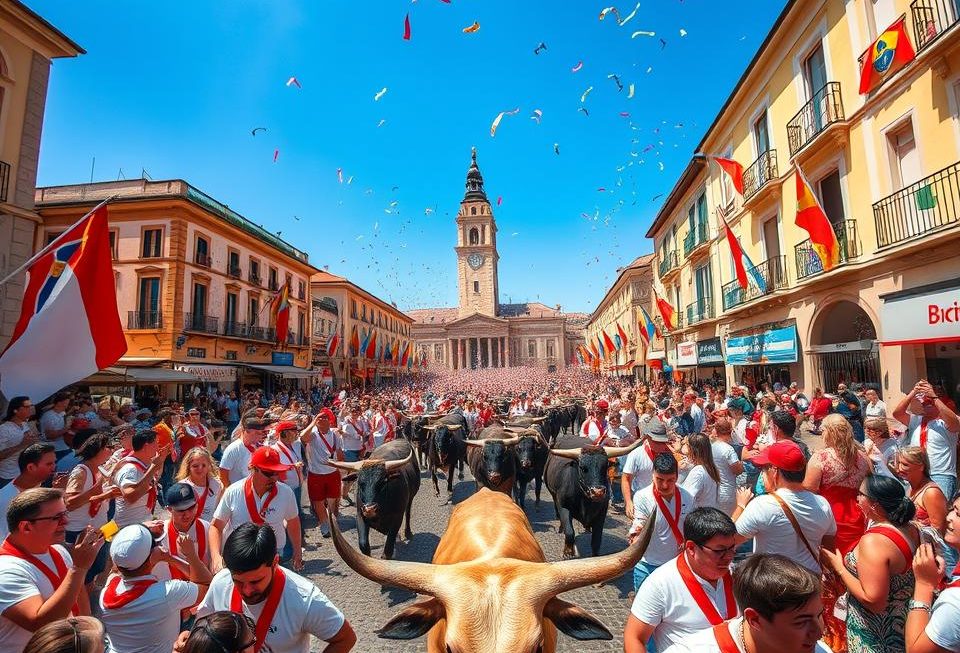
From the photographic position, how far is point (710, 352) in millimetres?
20328

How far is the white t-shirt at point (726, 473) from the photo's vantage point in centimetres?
464

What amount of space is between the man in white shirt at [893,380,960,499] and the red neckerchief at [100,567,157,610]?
727 centimetres

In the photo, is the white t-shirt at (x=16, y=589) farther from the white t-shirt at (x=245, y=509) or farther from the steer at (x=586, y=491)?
the steer at (x=586, y=491)

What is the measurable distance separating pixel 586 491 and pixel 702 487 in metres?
1.92

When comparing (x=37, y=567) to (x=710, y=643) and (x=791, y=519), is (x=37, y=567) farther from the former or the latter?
(x=791, y=519)

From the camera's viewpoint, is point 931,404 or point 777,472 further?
point 931,404

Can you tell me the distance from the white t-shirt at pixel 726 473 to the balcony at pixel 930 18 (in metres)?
10.1

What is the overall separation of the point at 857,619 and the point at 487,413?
36.8ft

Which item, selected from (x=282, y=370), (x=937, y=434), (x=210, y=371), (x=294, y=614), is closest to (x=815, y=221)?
(x=937, y=434)

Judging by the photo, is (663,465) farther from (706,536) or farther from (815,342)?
(815,342)

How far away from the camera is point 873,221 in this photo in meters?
11.1

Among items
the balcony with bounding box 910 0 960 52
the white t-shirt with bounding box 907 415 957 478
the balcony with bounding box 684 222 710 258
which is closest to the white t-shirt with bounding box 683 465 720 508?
the white t-shirt with bounding box 907 415 957 478

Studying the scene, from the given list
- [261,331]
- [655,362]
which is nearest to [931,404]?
[655,362]

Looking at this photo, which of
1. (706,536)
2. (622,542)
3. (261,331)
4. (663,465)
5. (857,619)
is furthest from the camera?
(261,331)
